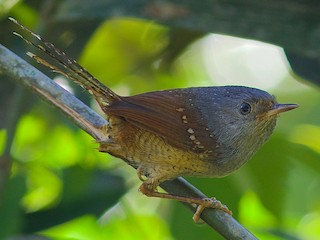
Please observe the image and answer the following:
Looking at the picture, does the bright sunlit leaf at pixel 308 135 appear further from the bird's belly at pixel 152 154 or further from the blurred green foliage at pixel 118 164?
the bird's belly at pixel 152 154

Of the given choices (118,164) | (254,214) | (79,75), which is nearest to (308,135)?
(254,214)

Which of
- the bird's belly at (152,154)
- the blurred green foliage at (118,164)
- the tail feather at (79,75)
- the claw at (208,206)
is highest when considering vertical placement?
the tail feather at (79,75)

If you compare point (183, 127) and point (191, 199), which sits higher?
point (183, 127)

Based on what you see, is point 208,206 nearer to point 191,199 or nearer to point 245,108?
point 191,199

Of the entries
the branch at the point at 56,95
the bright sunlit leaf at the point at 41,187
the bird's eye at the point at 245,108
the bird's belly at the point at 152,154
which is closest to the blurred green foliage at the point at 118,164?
the bright sunlit leaf at the point at 41,187

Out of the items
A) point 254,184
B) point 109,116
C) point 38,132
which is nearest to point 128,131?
point 109,116

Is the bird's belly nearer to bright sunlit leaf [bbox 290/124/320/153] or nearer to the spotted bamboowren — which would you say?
the spotted bamboowren
